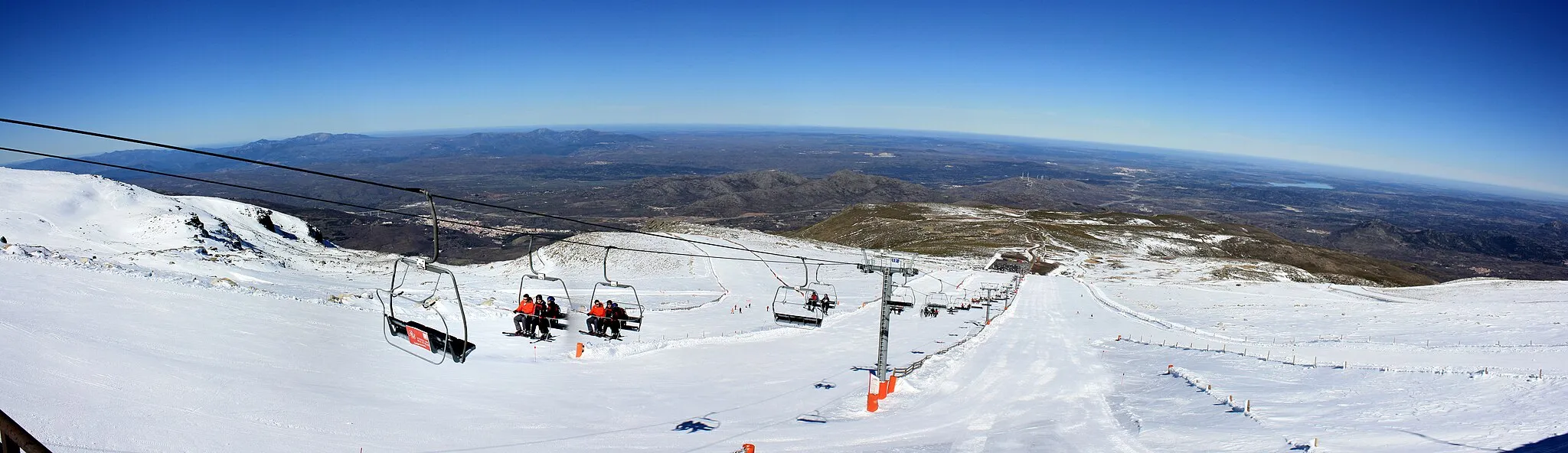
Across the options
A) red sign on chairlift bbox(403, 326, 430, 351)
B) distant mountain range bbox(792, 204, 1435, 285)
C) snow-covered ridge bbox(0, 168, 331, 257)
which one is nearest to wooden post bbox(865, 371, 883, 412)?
red sign on chairlift bbox(403, 326, 430, 351)

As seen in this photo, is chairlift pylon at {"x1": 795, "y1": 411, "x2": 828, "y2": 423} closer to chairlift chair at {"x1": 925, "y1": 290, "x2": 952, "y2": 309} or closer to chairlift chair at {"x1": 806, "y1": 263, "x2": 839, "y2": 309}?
chairlift chair at {"x1": 806, "y1": 263, "x2": 839, "y2": 309}

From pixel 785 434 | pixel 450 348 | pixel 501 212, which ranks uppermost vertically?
pixel 450 348

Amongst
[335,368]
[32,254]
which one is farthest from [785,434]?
[32,254]

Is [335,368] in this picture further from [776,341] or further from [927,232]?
[927,232]


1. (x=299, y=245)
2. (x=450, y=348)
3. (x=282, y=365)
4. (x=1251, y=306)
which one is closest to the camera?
(x=450, y=348)

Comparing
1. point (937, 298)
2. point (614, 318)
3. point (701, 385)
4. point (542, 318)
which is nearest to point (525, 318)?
point (542, 318)

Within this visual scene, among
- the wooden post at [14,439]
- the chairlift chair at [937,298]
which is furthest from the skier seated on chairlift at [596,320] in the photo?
the chairlift chair at [937,298]
